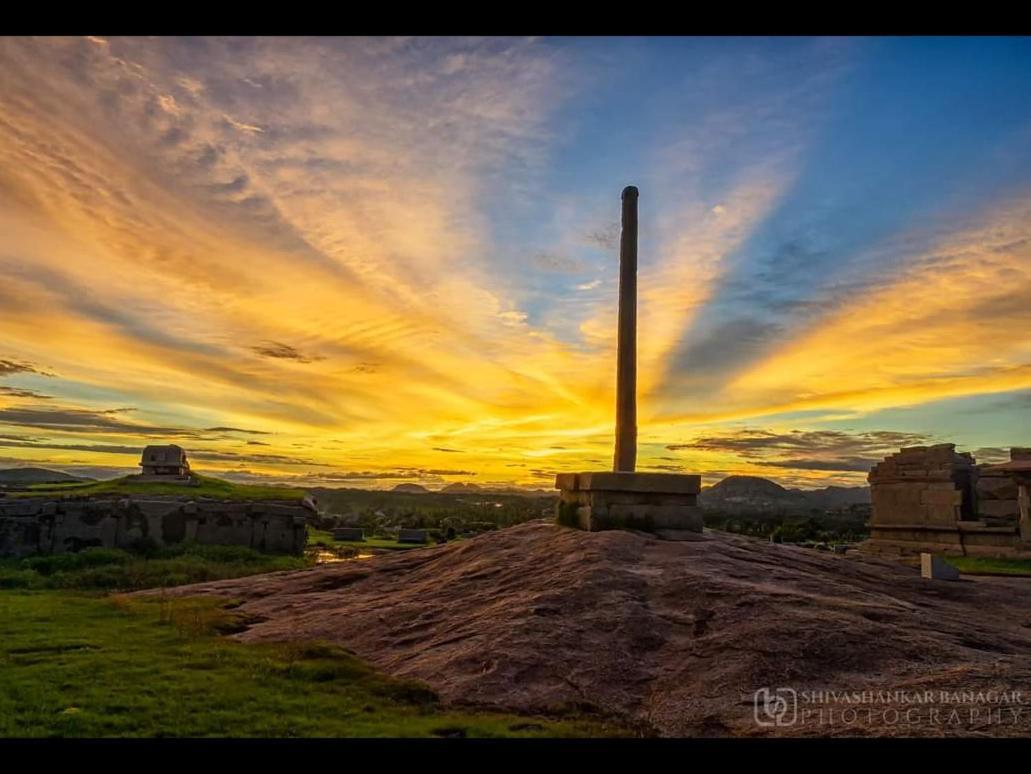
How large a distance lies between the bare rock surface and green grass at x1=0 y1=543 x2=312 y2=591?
903cm

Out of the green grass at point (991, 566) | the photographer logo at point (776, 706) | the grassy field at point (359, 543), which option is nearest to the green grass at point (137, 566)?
the grassy field at point (359, 543)

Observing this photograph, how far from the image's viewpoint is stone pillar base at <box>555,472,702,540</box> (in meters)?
12.7

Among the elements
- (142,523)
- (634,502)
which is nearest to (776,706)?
(634,502)

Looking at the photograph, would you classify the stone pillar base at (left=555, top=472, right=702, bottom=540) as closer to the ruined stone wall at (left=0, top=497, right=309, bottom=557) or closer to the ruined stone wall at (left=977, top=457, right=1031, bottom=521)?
the ruined stone wall at (left=977, top=457, right=1031, bottom=521)

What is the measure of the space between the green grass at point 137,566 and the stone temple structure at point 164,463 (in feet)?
26.6

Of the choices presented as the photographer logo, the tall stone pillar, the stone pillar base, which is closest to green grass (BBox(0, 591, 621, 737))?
the photographer logo

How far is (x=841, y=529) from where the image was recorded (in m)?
43.8

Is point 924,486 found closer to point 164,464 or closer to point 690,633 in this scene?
point 690,633

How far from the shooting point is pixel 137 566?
21.5 m

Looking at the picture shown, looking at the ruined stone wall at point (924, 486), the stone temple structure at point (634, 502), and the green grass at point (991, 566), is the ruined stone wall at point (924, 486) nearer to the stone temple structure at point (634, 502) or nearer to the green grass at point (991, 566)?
the green grass at point (991, 566)
